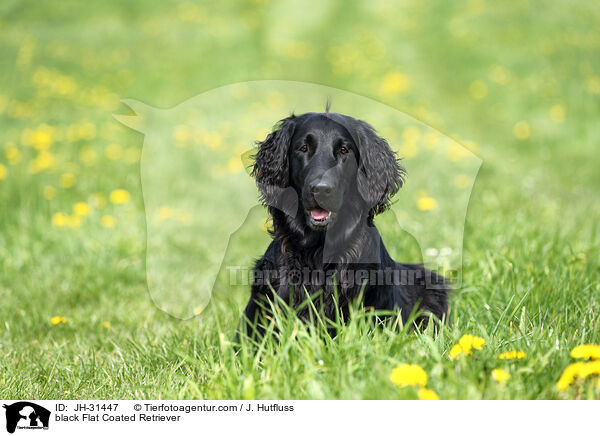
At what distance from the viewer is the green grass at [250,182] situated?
230cm

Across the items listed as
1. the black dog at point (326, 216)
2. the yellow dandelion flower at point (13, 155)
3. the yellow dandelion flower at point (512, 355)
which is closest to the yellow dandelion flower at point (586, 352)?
→ the yellow dandelion flower at point (512, 355)

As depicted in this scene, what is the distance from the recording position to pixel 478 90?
853cm

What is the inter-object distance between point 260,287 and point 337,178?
0.67 meters

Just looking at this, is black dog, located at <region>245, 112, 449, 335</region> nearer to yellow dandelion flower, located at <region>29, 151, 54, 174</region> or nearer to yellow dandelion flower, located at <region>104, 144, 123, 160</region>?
yellow dandelion flower, located at <region>29, 151, 54, 174</region>

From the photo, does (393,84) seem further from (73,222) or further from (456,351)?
(456,351)

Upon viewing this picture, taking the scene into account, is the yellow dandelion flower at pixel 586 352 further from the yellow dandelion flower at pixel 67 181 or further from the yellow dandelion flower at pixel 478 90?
the yellow dandelion flower at pixel 478 90

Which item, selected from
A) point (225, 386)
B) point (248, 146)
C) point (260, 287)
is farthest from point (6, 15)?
point (225, 386)

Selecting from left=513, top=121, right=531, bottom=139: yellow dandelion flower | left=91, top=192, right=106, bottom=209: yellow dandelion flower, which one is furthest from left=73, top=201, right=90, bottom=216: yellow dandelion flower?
left=513, top=121, right=531, bottom=139: yellow dandelion flower

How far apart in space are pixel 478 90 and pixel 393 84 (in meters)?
1.49

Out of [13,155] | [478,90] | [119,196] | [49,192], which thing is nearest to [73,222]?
[119,196]

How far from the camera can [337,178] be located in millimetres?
2668

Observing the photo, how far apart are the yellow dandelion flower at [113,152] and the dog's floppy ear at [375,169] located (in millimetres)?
4282
